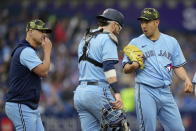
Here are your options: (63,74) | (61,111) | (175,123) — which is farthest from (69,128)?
(175,123)

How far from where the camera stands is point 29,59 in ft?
29.1

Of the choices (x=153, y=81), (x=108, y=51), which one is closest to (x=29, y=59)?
(x=108, y=51)

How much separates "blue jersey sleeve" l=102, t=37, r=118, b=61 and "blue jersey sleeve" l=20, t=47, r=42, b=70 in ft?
2.89

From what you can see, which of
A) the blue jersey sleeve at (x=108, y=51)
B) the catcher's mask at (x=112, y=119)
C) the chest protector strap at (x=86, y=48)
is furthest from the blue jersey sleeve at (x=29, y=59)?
the catcher's mask at (x=112, y=119)

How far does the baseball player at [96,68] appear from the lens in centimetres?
884

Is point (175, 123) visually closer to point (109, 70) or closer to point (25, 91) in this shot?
point (109, 70)

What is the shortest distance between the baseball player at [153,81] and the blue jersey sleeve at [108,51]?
590 mm

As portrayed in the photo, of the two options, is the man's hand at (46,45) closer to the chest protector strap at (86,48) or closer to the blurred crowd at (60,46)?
the chest protector strap at (86,48)

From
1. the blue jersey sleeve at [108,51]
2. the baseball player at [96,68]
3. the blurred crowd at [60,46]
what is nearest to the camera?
the blue jersey sleeve at [108,51]

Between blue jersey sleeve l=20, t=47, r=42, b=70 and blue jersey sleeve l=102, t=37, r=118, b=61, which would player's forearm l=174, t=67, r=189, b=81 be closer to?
blue jersey sleeve l=102, t=37, r=118, b=61

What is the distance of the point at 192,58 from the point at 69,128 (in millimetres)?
5674

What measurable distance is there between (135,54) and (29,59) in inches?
59.8

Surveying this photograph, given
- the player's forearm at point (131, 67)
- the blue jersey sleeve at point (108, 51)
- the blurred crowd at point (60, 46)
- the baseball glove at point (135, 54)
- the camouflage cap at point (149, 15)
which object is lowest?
the blurred crowd at point (60, 46)

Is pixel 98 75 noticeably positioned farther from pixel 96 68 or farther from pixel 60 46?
pixel 60 46
